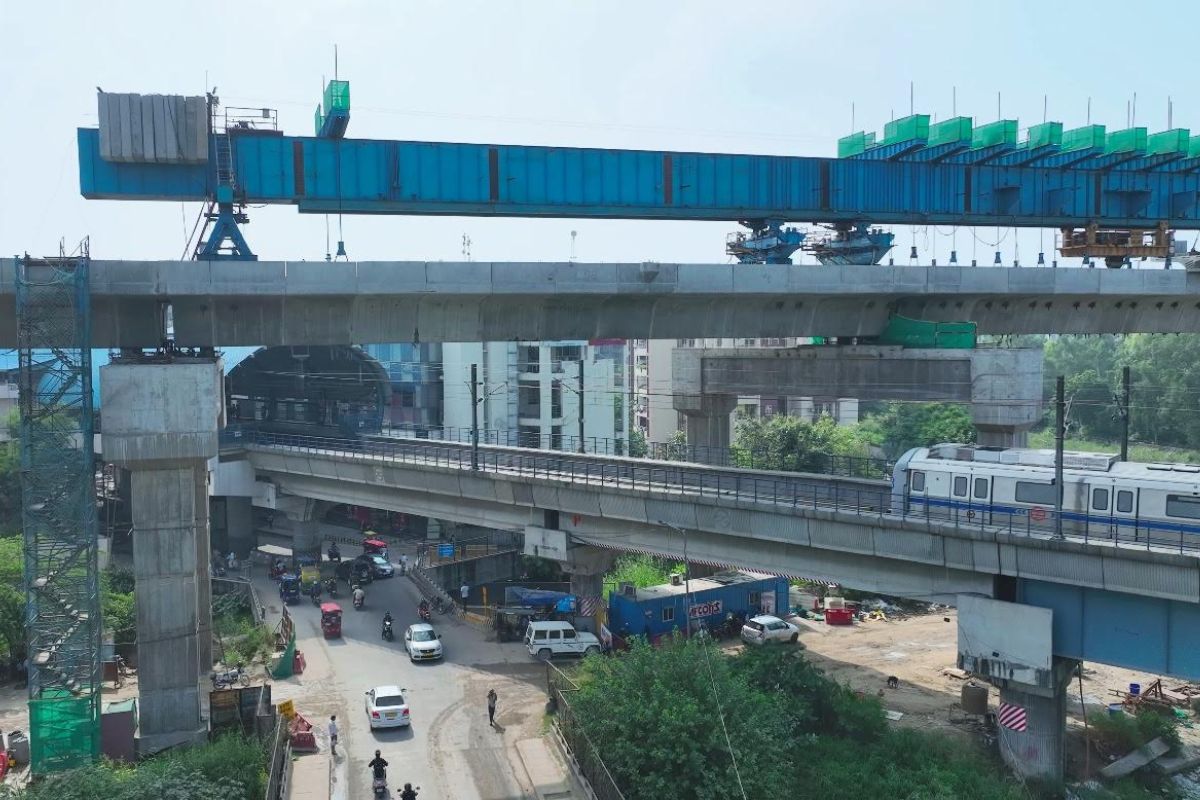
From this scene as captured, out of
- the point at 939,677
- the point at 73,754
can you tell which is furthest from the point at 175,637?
the point at 939,677

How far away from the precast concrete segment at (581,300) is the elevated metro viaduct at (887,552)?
545 cm

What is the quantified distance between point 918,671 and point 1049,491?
12.2 metres

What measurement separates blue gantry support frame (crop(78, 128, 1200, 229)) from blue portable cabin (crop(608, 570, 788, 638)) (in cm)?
1339

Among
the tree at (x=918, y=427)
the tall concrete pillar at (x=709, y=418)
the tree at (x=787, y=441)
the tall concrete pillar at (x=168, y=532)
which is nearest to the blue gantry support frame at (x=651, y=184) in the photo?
the tall concrete pillar at (x=168, y=532)

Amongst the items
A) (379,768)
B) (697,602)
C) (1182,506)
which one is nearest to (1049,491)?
(1182,506)

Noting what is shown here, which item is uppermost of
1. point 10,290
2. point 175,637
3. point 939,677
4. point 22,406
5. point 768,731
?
point 10,290

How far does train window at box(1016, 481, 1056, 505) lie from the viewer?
77.4 feet

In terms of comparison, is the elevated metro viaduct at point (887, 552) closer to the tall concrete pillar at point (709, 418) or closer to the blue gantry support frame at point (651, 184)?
the tall concrete pillar at point (709, 418)

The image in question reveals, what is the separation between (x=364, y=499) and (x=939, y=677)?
24.1 meters

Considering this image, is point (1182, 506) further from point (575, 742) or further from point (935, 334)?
point (575, 742)

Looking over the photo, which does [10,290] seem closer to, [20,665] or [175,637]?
[175,637]

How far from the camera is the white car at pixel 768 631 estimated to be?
35469 mm

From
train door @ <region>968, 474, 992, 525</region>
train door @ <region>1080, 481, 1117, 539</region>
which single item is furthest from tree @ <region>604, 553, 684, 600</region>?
train door @ <region>1080, 481, 1117, 539</region>

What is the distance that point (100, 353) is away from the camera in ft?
200
